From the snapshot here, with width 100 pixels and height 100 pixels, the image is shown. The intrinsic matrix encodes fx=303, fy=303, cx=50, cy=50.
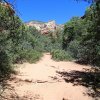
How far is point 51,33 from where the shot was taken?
7269 cm

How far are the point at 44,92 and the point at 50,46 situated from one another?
40.4 m

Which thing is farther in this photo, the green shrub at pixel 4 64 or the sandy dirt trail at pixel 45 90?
the green shrub at pixel 4 64

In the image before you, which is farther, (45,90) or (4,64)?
(4,64)

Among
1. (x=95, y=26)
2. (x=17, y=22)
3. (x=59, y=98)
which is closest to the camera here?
(x=59, y=98)

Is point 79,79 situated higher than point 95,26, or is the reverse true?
point 95,26

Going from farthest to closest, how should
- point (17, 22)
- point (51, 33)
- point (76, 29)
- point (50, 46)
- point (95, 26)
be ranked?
1. point (51, 33)
2. point (50, 46)
3. point (76, 29)
4. point (95, 26)
5. point (17, 22)

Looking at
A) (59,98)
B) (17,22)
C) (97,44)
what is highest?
(17,22)

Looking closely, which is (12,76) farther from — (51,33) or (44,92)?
(51,33)

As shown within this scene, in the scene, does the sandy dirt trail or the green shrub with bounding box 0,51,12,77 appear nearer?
the sandy dirt trail

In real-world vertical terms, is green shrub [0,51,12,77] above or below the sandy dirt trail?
above

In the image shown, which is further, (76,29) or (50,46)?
(50,46)

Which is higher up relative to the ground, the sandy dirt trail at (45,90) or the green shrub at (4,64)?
the green shrub at (4,64)

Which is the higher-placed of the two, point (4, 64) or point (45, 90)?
point (4, 64)

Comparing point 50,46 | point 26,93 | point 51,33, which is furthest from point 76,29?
point 51,33
